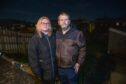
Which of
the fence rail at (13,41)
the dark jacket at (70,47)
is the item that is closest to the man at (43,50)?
A: the dark jacket at (70,47)

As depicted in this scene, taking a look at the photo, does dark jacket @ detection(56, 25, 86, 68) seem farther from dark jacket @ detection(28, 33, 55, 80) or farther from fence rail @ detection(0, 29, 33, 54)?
fence rail @ detection(0, 29, 33, 54)

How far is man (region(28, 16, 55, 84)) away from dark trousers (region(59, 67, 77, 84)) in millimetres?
224

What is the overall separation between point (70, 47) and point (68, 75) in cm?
52

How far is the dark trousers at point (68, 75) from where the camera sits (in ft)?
14.5

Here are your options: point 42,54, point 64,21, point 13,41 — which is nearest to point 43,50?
point 42,54

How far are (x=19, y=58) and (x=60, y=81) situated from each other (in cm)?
696

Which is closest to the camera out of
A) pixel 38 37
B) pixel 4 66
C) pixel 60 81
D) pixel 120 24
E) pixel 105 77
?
pixel 38 37

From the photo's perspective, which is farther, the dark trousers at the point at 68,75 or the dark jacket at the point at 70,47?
the dark trousers at the point at 68,75

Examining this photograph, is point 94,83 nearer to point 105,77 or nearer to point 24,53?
point 105,77

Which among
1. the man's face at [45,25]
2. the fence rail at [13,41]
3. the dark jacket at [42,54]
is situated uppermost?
the man's face at [45,25]

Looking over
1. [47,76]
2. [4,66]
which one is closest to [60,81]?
[47,76]

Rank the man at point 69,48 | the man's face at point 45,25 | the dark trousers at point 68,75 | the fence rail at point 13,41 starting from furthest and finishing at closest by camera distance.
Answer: the fence rail at point 13,41 < the dark trousers at point 68,75 < the man at point 69,48 < the man's face at point 45,25

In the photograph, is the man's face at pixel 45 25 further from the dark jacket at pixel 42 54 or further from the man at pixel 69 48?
the man at pixel 69 48

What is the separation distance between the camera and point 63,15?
413 centimetres
